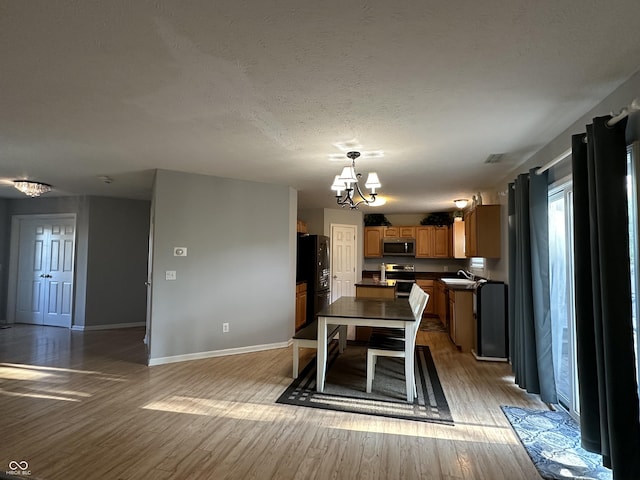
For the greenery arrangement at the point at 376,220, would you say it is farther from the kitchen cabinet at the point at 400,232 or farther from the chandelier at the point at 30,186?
the chandelier at the point at 30,186

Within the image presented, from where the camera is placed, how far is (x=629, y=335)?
1938 millimetres

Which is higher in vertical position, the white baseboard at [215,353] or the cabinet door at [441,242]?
the cabinet door at [441,242]

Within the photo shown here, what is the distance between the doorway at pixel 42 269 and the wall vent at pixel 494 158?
7.01 m

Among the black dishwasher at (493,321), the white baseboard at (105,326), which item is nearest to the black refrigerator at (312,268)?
the black dishwasher at (493,321)

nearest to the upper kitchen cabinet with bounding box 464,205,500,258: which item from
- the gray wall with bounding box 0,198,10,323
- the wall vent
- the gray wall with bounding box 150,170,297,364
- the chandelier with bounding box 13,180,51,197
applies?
the wall vent

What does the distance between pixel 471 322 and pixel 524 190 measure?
2223 mm

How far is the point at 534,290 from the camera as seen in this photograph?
3.19 m

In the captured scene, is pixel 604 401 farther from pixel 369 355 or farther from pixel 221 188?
pixel 221 188

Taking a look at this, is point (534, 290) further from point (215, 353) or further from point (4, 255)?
point (4, 255)

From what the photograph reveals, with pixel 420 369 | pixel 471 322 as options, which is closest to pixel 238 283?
pixel 420 369

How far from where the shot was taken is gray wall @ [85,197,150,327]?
21.1ft

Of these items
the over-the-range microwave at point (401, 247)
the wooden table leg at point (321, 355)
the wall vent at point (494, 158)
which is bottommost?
the wooden table leg at point (321, 355)

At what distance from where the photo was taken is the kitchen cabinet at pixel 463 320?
495 centimetres

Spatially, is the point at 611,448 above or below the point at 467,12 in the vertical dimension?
below
